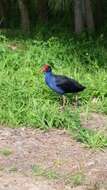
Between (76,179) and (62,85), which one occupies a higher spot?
(62,85)

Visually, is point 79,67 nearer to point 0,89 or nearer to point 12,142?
point 0,89

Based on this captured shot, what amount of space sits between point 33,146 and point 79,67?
3.16 metres

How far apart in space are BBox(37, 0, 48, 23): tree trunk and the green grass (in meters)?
1.41

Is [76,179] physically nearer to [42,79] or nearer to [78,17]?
[42,79]

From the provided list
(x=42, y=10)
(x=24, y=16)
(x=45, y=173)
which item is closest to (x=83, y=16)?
(x=24, y=16)

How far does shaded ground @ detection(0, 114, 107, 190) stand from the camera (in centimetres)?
625

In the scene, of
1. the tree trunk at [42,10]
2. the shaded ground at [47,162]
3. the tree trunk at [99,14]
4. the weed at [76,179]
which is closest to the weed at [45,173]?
the shaded ground at [47,162]

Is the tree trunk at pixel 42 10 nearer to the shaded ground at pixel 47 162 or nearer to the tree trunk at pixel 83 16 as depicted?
the tree trunk at pixel 83 16

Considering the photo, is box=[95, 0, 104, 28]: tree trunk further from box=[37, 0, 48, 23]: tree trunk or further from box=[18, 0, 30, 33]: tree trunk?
box=[18, 0, 30, 33]: tree trunk

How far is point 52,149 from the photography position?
708 centimetres

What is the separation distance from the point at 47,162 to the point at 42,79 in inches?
104

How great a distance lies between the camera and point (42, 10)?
44.3 feet

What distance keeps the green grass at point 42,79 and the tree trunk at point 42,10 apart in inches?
55.6

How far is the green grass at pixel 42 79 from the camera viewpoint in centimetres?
769
